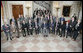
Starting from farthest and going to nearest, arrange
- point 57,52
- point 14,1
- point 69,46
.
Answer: point 14,1
point 69,46
point 57,52

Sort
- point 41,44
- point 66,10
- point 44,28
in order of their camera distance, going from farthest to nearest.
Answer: point 66,10 < point 44,28 < point 41,44

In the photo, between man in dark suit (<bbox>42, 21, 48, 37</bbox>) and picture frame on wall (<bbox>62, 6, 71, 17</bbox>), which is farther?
picture frame on wall (<bbox>62, 6, 71, 17</bbox>)

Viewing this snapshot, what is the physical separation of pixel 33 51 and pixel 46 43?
3.84 ft

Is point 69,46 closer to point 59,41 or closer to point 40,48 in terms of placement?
point 59,41

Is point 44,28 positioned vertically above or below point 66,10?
below

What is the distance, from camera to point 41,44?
625 centimetres

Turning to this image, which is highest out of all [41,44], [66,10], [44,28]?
[66,10]

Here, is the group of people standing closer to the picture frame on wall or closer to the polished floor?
the polished floor

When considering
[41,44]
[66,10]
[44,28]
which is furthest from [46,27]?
[66,10]

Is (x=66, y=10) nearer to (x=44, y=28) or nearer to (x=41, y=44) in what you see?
(x=44, y=28)

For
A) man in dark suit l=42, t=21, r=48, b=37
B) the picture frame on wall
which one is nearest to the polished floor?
man in dark suit l=42, t=21, r=48, b=37

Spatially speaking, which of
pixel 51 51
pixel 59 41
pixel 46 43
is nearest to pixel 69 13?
pixel 59 41

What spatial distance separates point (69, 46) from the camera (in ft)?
19.9

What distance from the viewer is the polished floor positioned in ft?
18.8
